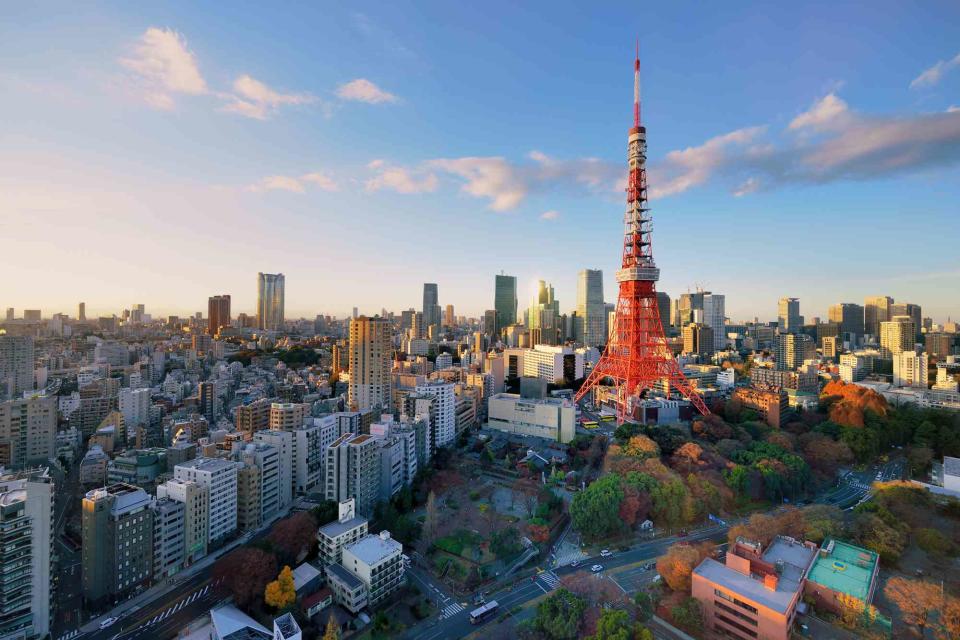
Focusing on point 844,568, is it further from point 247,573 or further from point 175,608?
point 175,608

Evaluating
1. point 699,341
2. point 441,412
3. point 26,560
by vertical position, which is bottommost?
point 26,560

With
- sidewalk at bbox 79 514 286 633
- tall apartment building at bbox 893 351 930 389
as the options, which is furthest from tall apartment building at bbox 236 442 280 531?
tall apartment building at bbox 893 351 930 389

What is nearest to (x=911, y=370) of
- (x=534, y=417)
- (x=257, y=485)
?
(x=534, y=417)

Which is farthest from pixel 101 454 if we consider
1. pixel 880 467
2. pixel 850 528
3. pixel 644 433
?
pixel 880 467

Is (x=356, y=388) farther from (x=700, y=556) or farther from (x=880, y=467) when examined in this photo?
(x=880, y=467)

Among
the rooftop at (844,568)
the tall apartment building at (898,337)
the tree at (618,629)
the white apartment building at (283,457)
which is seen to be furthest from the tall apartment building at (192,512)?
the tall apartment building at (898,337)

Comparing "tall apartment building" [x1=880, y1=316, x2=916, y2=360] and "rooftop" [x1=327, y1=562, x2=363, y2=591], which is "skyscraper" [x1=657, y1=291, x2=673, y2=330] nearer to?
"tall apartment building" [x1=880, y1=316, x2=916, y2=360]
